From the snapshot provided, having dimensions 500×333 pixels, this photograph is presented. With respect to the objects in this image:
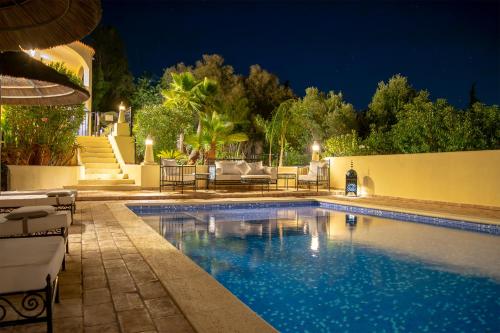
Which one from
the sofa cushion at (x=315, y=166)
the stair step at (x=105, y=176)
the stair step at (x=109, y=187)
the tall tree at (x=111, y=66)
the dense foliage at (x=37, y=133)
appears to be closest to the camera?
the dense foliage at (x=37, y=133)

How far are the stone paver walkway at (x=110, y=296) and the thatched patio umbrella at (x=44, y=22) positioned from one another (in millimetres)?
2177

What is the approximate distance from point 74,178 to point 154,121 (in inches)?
210

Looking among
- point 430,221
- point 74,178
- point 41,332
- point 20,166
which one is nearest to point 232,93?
point 74,178

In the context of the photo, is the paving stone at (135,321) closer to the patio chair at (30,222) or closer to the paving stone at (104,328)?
the paving stone at (104,328)

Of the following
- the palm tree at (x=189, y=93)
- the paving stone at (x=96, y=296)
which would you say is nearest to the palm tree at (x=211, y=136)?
the palm tree at (x=189, y=93)

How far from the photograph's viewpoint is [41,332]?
2539mm

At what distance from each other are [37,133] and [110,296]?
9.31 metres

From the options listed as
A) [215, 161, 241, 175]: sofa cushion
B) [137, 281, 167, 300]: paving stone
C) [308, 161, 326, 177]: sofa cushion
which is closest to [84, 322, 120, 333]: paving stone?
[137, 281, 167, 300]: paving stone

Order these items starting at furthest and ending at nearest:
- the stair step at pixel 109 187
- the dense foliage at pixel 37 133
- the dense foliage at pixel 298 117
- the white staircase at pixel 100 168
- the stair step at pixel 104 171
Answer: the dense foliage at pixel 298 117, the stair step at pixel 104 171, the white staircase at pixel 100 168, the stair step at pixel 109 187, the dense foliage at pixel 37 133

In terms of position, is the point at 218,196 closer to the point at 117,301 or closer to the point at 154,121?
the point at 154,121

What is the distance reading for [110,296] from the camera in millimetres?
3184

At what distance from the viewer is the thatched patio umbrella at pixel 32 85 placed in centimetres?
420

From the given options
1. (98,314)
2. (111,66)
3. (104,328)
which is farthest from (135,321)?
(111,66)

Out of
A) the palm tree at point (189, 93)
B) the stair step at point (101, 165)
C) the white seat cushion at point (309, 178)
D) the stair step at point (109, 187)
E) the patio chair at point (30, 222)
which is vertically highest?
the palm tree at point (189, 93)
